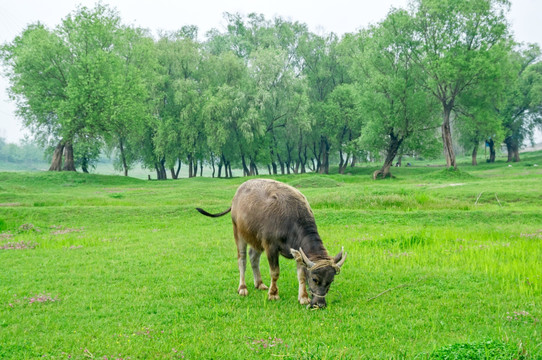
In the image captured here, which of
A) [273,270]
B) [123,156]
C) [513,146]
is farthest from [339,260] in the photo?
[513,146]

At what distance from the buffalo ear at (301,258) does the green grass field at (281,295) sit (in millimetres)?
904

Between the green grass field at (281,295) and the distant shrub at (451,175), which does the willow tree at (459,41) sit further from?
the green grass field at (281,295)

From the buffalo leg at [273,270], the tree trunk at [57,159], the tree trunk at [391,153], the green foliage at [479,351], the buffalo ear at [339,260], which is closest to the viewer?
the green foliage at [479,351]

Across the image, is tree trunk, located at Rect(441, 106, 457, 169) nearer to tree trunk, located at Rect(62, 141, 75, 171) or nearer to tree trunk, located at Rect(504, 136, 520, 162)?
tree trunk, located at Rect(504, 136, 520, 162)

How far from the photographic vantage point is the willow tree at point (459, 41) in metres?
41.8

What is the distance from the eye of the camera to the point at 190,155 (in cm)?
5784

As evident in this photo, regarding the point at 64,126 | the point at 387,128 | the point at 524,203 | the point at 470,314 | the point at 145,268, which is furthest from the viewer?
the point at 387,128

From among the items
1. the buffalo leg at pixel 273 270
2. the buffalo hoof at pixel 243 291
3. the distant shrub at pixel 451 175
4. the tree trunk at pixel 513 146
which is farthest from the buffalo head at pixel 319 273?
the tree trunk at pixel 513 146

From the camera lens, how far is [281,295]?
8625 millimetres

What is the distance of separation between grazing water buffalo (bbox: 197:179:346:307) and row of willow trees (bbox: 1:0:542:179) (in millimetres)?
39245

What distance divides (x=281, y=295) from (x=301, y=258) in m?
1.50

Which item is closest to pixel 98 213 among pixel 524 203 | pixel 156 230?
pixel 156 230

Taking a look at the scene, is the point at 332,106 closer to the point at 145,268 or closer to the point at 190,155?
the point at 190,155

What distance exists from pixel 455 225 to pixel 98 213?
17571 mm
